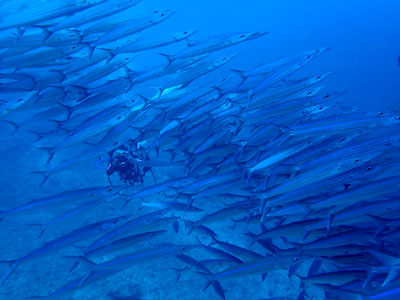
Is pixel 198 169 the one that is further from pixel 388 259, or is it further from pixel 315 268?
pixel 388 259

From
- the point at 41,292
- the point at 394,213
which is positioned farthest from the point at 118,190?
the point at 394,213

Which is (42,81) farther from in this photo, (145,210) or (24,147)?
(24,147)

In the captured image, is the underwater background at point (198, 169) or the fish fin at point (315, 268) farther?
the fish fin at point (315, 268)

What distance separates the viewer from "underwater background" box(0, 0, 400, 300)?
3.20m

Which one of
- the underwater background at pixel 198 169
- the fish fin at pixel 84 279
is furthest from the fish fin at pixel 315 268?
the fish fin at pixel 84 279

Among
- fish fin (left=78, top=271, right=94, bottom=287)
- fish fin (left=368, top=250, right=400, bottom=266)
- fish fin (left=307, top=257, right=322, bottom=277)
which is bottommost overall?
fish fin (left=307, top=257, right=322, bottom=277)

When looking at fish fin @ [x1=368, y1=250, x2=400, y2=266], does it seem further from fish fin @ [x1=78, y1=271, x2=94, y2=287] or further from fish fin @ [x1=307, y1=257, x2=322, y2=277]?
fish fin @ [x1=78, y1=271, x2=94, y2=287]

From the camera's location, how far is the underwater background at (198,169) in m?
3.20

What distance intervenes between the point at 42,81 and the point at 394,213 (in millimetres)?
5174

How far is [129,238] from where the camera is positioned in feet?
11.9

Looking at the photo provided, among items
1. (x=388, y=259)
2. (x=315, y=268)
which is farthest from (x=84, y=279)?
(x=388, y=259)

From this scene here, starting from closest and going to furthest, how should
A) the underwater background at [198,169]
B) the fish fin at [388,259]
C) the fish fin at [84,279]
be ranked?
the fish fin at [388,259] → the underwater background at [198,169] → the fish fin at [84,279]

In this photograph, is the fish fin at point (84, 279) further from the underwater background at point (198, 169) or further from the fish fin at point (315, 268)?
the fish fin at point (315, 268)

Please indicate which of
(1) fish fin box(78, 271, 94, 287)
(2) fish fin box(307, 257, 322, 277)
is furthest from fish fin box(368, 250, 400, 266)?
(1) fish fin box(78, 271, 94, 287)
